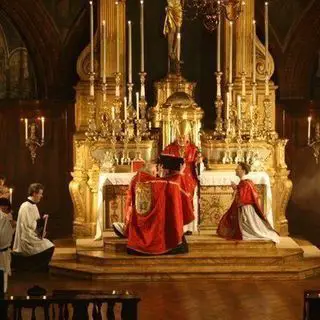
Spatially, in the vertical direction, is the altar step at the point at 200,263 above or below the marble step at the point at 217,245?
below

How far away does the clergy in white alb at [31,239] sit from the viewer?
15039mm

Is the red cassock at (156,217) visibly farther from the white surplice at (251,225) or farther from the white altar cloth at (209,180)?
the white altar cloth at (209,180)

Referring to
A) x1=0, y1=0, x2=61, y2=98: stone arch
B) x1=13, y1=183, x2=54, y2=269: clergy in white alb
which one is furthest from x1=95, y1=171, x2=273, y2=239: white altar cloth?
x1=0, y1=0, x2=61, y2=98: stone arch

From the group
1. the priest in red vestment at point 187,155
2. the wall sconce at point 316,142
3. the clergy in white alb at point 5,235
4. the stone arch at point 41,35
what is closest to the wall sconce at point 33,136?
the stone arch at point 41,35

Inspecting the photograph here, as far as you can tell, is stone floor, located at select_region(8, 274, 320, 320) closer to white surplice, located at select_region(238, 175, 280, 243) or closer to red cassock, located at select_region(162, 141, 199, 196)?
white surplice, located at select_region(238, 175, 280, 243)

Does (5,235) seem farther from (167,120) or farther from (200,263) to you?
(167,120)

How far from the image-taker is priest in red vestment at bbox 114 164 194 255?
14.8 m

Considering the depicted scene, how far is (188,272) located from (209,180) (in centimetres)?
167

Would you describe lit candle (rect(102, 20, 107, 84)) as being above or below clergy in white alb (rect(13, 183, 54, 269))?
above

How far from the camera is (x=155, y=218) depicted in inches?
583

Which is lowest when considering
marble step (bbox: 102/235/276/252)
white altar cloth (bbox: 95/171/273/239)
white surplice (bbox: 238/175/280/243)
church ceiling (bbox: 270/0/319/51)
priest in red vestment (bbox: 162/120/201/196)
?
marble step (bbox: 102/235/276/252)

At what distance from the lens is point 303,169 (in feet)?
58.0

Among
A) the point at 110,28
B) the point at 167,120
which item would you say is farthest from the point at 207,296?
the point at 110,28

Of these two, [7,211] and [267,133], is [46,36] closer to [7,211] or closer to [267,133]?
[267,133]
